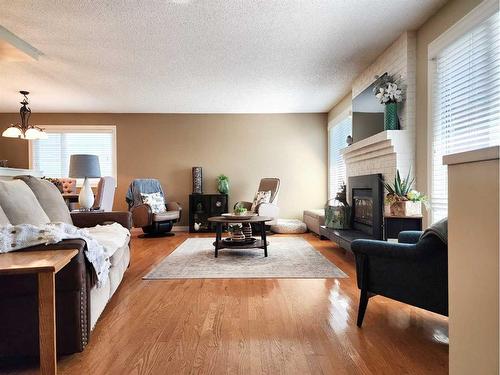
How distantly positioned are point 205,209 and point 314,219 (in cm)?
213

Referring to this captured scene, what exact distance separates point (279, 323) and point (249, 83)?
3714 mm

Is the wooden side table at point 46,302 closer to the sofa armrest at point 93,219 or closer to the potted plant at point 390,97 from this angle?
the sofa armrest at point 93,219

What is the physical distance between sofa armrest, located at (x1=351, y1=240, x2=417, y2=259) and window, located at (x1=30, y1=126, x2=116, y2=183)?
591cm

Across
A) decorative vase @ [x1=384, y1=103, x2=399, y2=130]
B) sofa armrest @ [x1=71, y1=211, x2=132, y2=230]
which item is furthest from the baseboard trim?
decorative vase @ [x1=384, y1=103, x2=399, y2=130]

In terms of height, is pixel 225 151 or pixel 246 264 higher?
pixel 225 151

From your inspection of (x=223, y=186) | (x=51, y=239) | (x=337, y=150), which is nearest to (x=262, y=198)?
(x=223, y=186)

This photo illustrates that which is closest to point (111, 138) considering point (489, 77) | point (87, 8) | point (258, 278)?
point (87, 8)

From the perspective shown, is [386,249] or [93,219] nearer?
[386,249]

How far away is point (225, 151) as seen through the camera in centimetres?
693

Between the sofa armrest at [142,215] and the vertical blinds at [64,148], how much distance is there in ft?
5.00

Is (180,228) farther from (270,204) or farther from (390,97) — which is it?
(390,97)

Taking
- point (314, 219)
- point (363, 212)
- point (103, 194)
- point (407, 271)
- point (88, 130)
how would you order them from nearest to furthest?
1. point (407, 271)
2. point (363, 212)
3. point (103, 194)
4. point (314, 219)
5. point (88, 130)

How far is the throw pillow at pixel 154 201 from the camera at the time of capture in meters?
5.98

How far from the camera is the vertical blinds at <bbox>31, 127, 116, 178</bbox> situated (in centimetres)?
686
